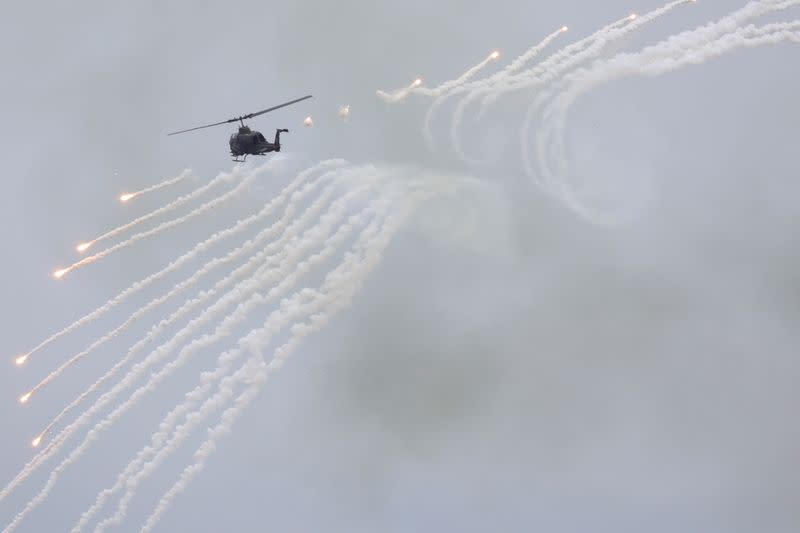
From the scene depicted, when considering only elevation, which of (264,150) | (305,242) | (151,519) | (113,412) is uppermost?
(264,150)

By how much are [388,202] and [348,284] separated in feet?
24.3

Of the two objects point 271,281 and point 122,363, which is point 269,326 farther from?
point 122,363

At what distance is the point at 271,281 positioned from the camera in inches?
3113

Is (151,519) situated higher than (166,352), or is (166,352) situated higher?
(166,352)

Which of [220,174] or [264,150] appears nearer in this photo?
[264,150]

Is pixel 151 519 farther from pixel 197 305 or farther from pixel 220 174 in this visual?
pixel 220 174

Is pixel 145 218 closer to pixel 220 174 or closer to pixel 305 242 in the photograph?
pixel 220 174

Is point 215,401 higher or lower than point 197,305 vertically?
lower

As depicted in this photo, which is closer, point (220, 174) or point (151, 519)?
point (151, 519)

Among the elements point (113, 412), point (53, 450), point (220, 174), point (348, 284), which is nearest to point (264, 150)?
point (220, 174)

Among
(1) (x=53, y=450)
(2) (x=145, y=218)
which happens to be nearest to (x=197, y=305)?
(2) (x=145, y=218)

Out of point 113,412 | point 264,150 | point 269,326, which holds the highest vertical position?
point 264,150

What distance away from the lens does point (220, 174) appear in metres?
82.8

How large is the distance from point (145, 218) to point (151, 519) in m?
23.4
